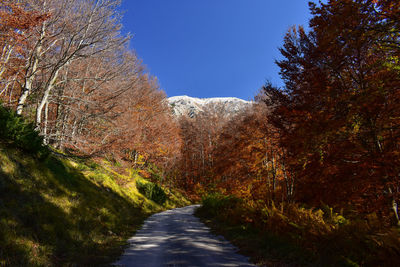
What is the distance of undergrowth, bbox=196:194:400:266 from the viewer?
395cm

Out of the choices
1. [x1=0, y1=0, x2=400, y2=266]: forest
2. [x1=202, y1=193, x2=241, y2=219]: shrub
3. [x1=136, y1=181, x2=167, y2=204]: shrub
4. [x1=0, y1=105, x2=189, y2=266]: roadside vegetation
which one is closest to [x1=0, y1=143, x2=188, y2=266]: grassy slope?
[x1=0, y1=105, x2=189, y2=266]: roadside vegetation

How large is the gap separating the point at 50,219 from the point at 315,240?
24.5 ft

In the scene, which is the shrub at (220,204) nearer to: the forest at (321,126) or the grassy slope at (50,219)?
the forest at (321,126)

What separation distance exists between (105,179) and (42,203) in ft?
25.7

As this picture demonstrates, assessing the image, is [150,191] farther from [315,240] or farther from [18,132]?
[315,240]

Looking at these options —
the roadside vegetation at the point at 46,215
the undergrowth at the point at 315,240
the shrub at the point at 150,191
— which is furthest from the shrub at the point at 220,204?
the shrub at the point at 150,191

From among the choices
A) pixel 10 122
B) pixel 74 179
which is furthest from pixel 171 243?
pixel 10 122

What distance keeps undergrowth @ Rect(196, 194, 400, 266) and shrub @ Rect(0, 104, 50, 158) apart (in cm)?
840

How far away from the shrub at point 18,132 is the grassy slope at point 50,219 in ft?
1.06

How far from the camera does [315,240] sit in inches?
201

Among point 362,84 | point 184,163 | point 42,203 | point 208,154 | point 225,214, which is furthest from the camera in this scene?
point 184,163

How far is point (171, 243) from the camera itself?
6.52 metres

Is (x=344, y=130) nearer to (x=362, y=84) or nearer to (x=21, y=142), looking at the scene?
(x=362, y=84)

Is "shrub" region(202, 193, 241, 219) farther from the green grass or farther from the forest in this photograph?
the green grass
